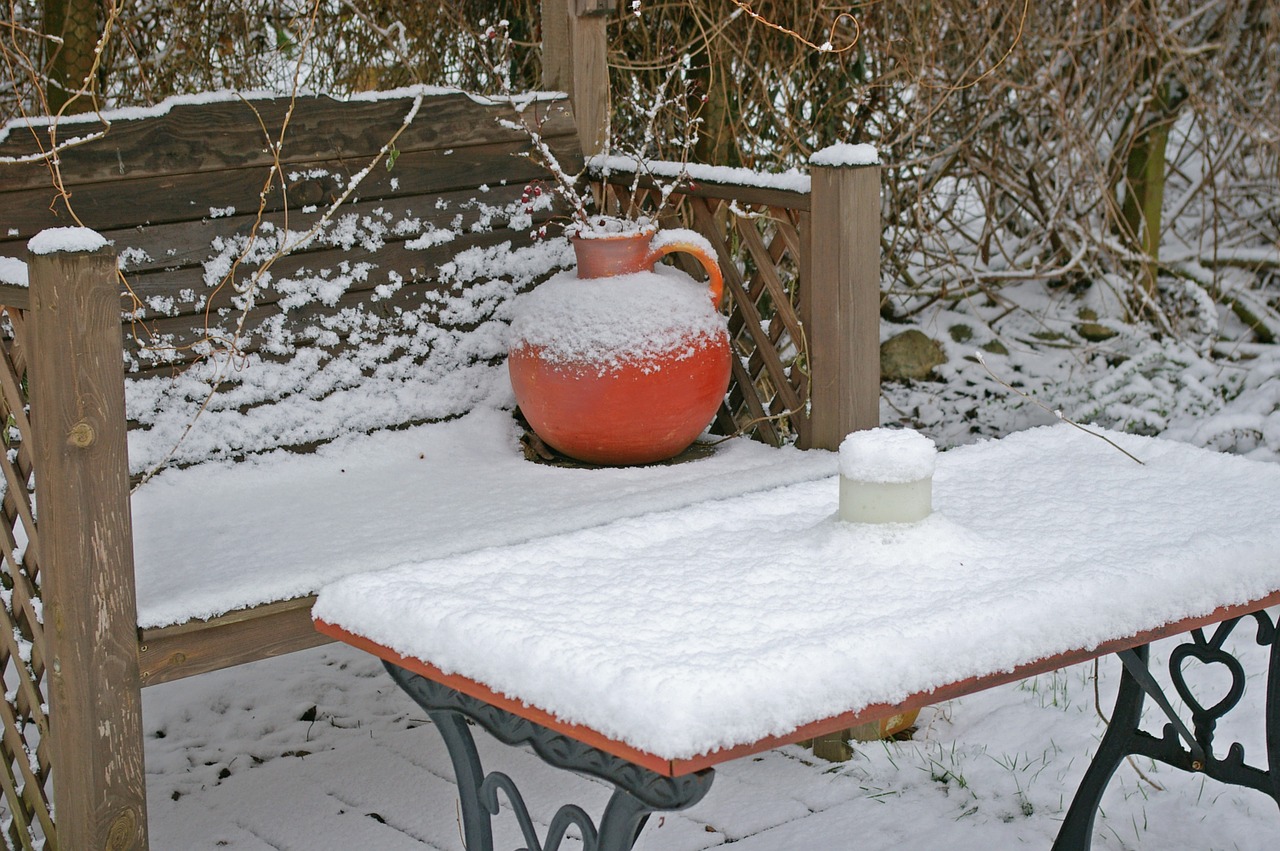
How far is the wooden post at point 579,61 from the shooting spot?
3729 millimetres

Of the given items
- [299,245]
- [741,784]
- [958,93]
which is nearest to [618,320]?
[299,245]

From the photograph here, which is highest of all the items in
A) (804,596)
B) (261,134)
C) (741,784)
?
(261,134)

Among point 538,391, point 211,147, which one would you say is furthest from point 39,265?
point 538,391

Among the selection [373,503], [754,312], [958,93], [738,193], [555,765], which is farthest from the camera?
[958,93]

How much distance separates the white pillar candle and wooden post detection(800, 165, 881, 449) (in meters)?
1.09

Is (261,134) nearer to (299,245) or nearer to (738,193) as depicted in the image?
(299,245)

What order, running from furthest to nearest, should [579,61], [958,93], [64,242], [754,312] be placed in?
[958,93] < [579,61] < [754,312] < [64,242]

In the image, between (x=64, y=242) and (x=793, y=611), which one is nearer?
(x=793, y=611)

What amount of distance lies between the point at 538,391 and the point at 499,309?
1.43 feet

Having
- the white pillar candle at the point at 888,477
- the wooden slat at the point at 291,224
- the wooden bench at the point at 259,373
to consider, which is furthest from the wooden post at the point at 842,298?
the white pillar candle at the point at 888,477

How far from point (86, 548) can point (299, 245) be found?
Result: 3.96 ft

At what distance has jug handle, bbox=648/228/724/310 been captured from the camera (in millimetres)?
3387

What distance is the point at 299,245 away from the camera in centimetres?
334

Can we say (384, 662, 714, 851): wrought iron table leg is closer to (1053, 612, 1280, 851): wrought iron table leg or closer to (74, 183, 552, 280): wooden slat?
(1053, 612, 1280, 851): wrought iron table leg
